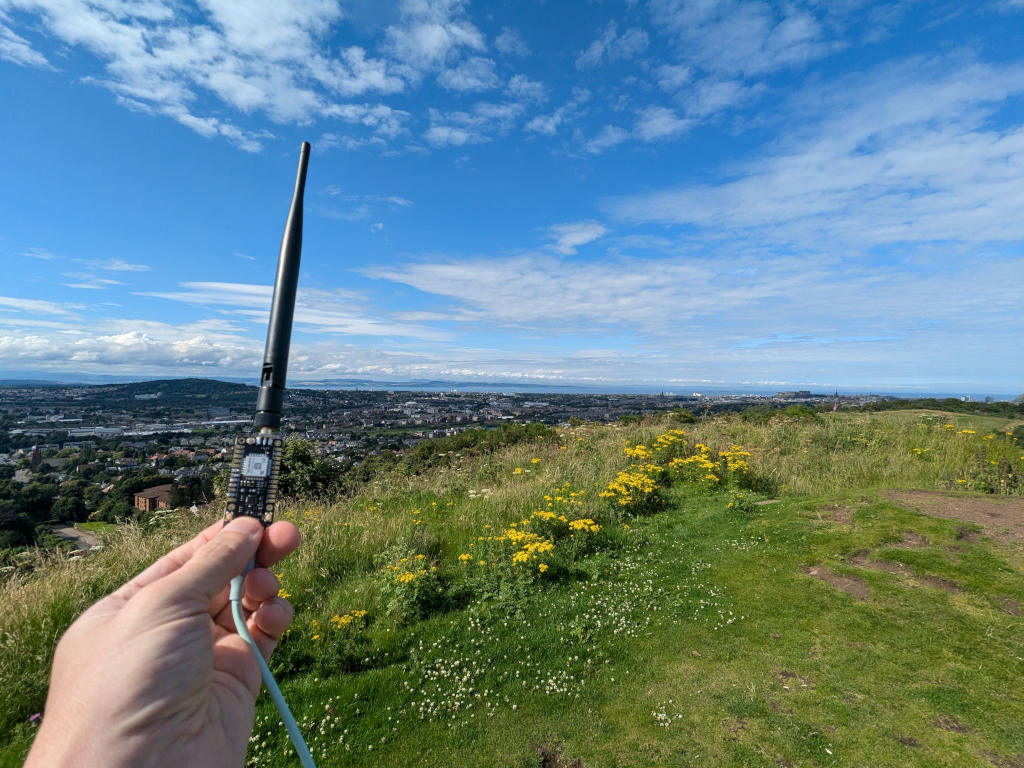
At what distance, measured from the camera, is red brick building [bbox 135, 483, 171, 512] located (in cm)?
1089

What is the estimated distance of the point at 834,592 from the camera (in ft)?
18.7

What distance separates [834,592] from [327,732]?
6.41m

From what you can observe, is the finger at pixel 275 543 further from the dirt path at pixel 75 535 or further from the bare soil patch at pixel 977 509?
the bare soil patch at pixel 977 509

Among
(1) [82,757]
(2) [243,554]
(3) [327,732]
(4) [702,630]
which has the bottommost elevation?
(3) [327,732]

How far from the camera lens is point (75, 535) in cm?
905

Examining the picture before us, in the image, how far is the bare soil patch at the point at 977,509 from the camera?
671cm

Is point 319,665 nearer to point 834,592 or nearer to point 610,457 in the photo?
point 834,592

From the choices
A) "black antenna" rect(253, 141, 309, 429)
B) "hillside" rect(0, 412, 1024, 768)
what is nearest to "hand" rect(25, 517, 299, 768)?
"black antenna" rect(253, 141, 309, 429)

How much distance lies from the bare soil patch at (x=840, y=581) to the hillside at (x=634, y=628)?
0.10 feet

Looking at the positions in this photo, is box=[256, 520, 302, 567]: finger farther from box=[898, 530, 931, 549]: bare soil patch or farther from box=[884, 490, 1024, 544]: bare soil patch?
box=[884, 490, 1024, 544]: bare soil patch

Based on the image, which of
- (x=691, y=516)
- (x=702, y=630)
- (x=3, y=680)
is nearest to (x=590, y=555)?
(x=702, y=630)

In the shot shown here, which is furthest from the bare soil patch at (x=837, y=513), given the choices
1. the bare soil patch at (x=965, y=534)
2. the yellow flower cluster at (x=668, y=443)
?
the yellow flower cluster at (x=668, y=443)

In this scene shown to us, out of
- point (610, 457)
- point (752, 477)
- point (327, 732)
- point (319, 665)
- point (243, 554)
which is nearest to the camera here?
point (243, 554)

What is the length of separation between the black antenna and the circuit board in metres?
0.07
